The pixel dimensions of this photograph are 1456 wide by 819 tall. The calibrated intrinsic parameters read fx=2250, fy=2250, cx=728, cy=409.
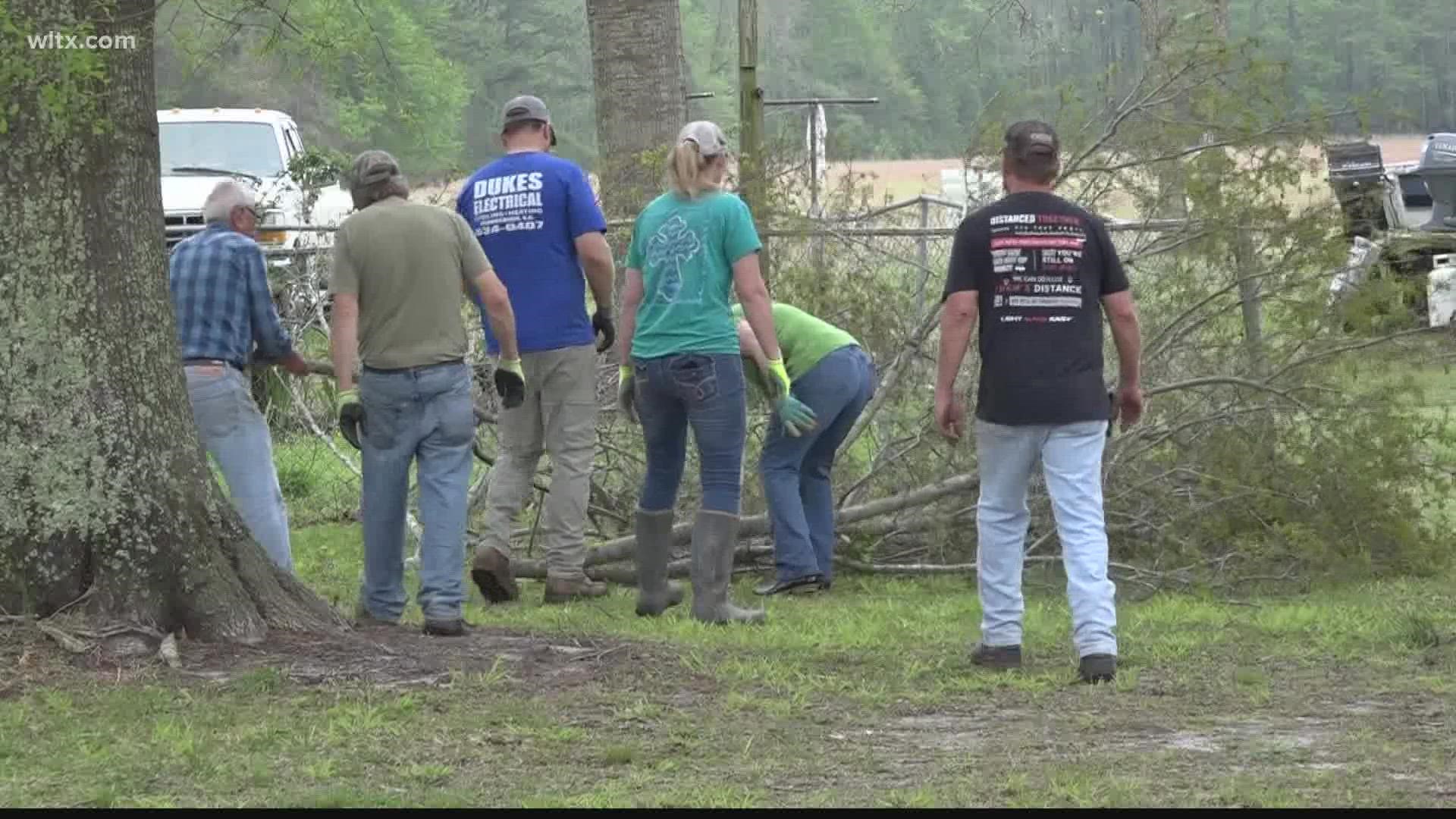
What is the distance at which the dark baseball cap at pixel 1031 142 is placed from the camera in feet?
21.8

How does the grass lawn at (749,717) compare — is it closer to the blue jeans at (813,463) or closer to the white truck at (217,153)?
the blue jeans at (813,463)

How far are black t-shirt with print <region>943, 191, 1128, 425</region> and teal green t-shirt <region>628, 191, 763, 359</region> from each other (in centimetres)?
126

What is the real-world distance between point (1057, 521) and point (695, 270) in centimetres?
169

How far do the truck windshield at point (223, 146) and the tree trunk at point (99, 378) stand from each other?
45.0ft

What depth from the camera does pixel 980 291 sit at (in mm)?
6703

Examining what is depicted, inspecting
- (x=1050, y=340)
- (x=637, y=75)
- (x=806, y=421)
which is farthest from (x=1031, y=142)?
(x=637, y=75)

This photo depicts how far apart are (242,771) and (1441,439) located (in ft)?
18.1

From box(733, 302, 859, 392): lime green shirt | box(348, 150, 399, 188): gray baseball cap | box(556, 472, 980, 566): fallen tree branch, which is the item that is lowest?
box(556, 472, 980, 566): fallen tree branch

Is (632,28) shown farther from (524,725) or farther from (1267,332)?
(524,725)

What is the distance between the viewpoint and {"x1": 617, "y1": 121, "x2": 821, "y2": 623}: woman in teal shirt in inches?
304

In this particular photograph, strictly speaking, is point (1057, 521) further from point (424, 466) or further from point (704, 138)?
point (424, 466)

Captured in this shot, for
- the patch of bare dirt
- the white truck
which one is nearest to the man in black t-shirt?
the patch of bare dirt

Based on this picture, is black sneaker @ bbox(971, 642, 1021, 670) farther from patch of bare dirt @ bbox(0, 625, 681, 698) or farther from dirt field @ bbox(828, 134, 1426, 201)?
dirt field @ bbox(828, 134, 1426, 201)

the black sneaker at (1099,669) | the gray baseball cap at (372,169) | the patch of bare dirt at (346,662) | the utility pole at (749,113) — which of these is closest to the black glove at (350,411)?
the gray baseball cap at (372,169)
